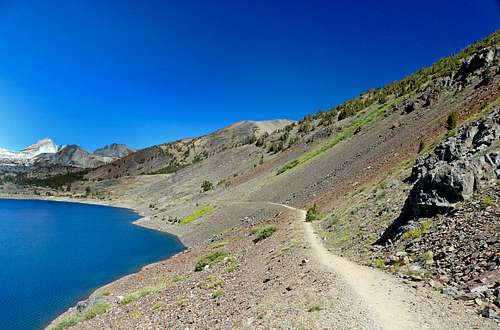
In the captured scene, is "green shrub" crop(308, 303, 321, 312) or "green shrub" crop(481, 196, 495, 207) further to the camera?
"green shrub" crop(481, 196, 495, 207)

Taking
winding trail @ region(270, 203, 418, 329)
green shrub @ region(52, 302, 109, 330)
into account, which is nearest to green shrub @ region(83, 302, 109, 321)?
green shrub @ region(52, 302, 109, 330)

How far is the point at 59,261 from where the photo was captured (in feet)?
154

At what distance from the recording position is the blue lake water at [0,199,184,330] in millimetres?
29875

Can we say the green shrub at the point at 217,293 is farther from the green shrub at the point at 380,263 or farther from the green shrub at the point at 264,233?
the green shrub at the point at 264,233

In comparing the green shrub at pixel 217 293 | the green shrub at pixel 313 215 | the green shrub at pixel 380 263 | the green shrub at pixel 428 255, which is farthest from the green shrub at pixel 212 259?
the green shrub at pixel 428 255

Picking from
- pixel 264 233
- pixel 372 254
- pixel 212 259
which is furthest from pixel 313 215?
pixel 372 254

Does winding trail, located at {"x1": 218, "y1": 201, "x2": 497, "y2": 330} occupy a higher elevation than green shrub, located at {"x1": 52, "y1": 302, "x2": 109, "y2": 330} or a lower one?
higher

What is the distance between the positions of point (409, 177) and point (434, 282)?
13991mm

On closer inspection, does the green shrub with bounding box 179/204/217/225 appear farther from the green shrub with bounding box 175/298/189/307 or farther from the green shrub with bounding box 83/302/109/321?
the green shrub with bounding box 175/298/189/307

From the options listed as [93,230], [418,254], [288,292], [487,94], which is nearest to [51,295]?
[288,292]

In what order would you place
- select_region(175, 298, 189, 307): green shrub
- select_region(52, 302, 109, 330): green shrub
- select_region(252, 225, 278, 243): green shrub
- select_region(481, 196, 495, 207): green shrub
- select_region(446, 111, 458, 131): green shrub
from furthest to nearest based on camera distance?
select_region(446, 111, 458, 131): green shrub < select_region(252, 225, 278, 243): green shrub < select_region(52, 302, 109, 330): green shrub < select_region(175, 298, 189, 307): green shrub < select_region(481, 196, 495, 207): green shrub

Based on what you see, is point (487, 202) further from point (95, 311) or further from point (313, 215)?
point (95, 311)

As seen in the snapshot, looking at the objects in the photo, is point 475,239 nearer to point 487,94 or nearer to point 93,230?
point 487,94

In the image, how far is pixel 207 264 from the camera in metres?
28.5
